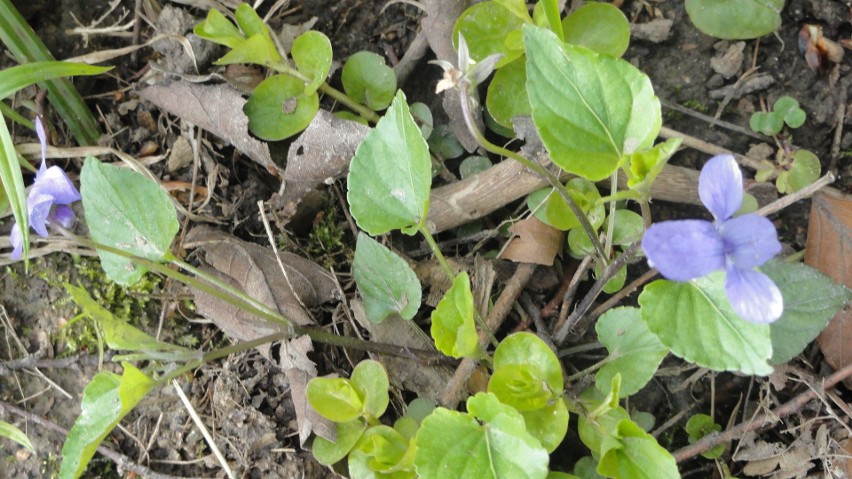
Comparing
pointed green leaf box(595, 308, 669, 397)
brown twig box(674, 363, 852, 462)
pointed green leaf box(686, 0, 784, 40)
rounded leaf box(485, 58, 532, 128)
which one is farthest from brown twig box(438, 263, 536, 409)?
pointed green leaf box(686, 0, 784, 40)

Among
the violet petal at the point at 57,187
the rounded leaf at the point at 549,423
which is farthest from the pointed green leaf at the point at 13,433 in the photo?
the rounded leaf at the point at 549,423

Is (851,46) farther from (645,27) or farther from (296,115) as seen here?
(296,115)

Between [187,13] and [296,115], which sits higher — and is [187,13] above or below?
above

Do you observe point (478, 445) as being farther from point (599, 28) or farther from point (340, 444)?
point (599, 28)

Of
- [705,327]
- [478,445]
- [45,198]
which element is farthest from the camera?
[45,198]

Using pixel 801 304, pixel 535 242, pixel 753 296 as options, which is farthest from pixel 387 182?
pixel 801 304

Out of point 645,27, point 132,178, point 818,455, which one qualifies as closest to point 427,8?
point 645,27

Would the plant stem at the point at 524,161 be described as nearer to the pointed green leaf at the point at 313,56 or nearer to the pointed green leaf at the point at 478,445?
the pointed green leaf at the point at 478,445
